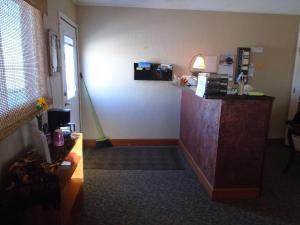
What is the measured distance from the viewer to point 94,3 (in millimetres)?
3559

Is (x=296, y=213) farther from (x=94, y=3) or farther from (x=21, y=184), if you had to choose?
(x=94, y=3)

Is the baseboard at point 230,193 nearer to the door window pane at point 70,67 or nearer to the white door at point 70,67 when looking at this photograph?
the white door at point 70,67

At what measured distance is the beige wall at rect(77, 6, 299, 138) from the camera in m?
3.74

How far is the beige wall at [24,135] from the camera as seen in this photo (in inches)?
57.7

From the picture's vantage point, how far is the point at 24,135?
1.73 metres

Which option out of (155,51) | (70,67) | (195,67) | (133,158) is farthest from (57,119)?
(195,67)

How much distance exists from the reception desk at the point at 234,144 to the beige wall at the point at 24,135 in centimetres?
166

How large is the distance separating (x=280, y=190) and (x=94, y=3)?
3.59 metres

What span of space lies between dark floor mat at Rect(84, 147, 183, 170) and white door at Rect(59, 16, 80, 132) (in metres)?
0.60

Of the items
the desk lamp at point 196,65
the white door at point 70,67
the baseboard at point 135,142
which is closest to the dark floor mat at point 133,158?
the baseboard at point 135,142

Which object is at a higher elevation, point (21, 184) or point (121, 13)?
point (121, 13)

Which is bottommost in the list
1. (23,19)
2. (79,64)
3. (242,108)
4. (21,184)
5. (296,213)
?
(296,213)

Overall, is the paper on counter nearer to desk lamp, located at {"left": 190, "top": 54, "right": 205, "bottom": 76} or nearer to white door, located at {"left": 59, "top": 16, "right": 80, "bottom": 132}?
desk lamp, located at {"left": 190, "top": 54, "right": 205, "bottom": 76}

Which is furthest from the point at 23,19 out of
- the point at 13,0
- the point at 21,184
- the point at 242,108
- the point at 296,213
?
the point at 296,213
